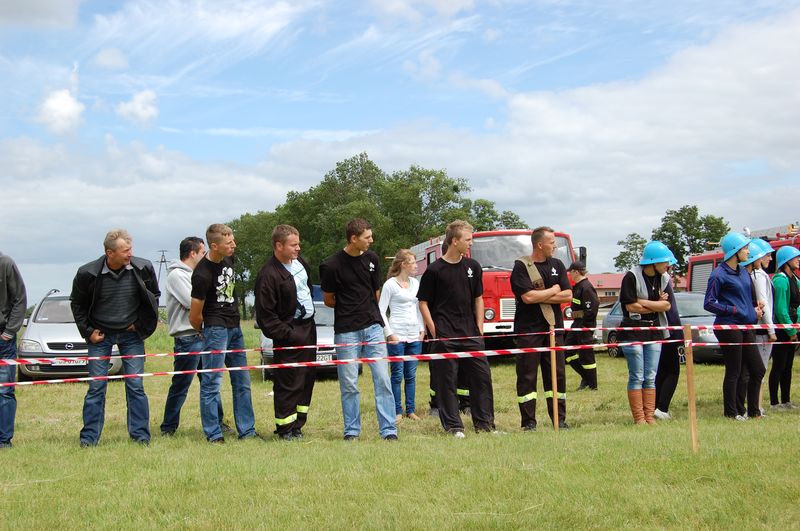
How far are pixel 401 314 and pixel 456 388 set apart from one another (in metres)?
1.85

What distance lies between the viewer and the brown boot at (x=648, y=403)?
868 centimetres

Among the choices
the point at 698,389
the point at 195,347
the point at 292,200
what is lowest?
the point at 698,389

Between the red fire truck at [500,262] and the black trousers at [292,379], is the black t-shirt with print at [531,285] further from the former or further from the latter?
the red fire truck at [500,262]

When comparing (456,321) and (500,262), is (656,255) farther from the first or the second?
(500,262)

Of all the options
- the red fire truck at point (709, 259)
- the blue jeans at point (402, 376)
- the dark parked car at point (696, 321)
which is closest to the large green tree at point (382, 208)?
the red fire truck at point (709, 259)

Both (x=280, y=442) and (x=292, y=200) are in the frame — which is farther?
(x=292, y=200)

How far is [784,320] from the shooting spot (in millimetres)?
9945

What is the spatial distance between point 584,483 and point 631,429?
2911 millimetres

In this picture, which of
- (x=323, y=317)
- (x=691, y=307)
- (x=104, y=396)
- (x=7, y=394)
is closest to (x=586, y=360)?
(x=691, y=307)

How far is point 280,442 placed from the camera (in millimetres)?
7852

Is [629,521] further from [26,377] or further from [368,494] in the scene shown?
[26,377]

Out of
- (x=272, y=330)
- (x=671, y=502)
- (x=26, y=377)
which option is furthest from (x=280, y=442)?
(x=26, y=377)

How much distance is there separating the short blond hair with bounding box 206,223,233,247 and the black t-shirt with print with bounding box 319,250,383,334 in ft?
3.15

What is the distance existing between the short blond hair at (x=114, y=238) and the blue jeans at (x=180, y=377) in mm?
1126
